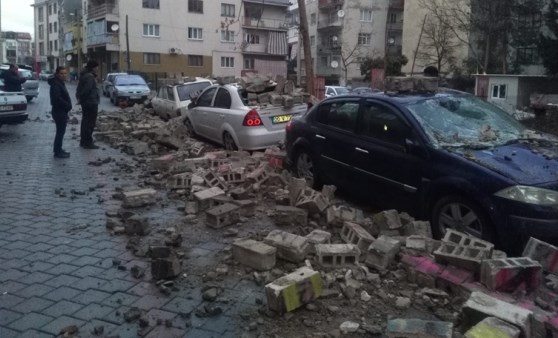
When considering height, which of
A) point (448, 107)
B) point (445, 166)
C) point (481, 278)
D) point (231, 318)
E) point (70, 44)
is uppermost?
point (70, 44)

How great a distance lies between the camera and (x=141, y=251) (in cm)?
475

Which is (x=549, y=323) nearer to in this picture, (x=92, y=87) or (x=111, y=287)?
(x=111, y=287)

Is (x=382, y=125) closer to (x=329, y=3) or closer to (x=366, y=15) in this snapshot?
(x=366, y=15)

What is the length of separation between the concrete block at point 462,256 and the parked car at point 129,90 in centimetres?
2319

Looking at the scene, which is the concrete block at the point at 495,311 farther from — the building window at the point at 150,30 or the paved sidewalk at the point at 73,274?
the building window at the point at 150,30

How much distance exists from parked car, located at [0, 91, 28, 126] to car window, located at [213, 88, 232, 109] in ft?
18.1

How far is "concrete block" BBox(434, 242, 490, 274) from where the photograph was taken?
154 inches

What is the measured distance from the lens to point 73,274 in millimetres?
4289

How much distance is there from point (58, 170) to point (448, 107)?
6.55m

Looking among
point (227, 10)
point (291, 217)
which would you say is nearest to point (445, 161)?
point (291, 217)

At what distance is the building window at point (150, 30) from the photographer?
53.0 m

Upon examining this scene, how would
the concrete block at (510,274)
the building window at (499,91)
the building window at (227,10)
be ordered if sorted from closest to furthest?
the concrete block at (510,274) → the building window at (499,91) → the building window at (227,10)

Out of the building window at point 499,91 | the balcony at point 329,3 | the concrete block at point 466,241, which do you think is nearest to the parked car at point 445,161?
the concrete block at point 466,241

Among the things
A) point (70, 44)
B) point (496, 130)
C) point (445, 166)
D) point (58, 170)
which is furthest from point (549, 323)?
point (70, 44)
